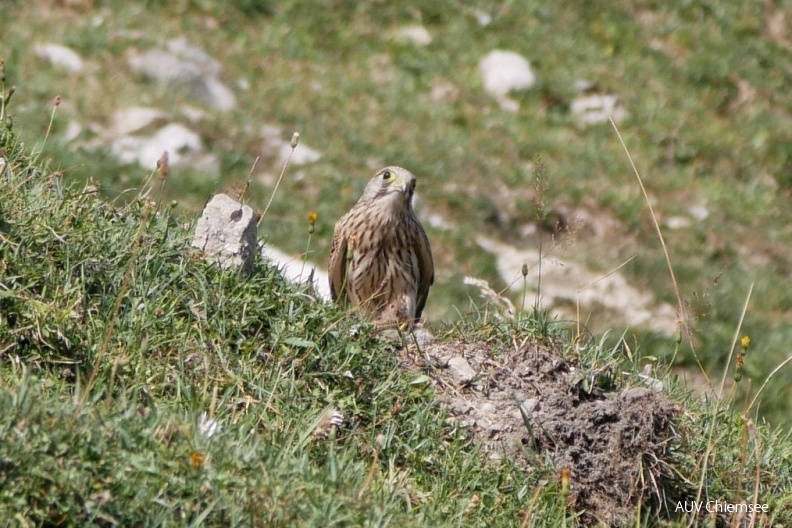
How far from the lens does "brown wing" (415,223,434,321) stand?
7.43 meters

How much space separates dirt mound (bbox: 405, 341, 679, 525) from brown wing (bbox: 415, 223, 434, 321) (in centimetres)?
174

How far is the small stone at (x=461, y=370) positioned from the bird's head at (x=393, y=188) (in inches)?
74.6

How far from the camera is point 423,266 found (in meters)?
7.52

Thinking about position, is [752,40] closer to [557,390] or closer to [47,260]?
[557,390]

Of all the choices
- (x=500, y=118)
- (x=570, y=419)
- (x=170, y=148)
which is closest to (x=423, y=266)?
(x=570, y=419)

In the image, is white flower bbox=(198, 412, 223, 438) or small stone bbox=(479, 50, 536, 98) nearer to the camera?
white flower bbox=(198, 412, 223, 438)

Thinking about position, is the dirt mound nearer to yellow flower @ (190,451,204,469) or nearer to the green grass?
the green grass

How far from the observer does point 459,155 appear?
468 inches

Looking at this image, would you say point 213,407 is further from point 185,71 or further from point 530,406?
point 185,71

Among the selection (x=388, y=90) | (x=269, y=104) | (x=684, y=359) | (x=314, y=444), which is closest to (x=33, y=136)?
(x=269, y=104)

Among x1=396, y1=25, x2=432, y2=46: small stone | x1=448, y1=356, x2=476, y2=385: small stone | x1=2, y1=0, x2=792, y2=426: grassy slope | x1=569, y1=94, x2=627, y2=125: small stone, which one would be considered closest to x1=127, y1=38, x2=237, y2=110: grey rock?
x1=2, y1=0, x2=792, y2=426: grassy slope

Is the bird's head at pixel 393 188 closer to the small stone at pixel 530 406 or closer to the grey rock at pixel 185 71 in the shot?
the small stone at pixel 530 406

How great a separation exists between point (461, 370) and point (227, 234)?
1254 mm

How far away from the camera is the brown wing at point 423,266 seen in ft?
24.4
